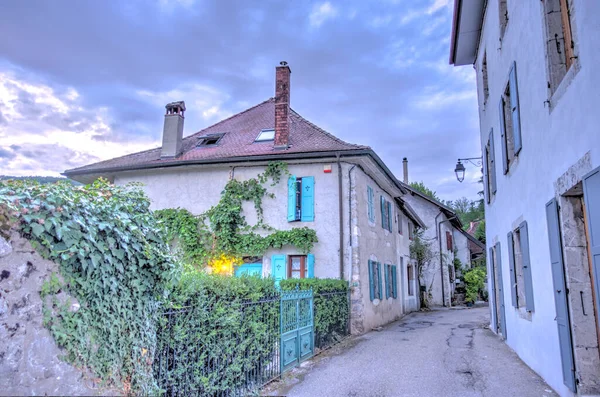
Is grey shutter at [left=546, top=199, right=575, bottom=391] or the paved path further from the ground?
grey shutter at [left=546, top=199, right=575, bottom=391]

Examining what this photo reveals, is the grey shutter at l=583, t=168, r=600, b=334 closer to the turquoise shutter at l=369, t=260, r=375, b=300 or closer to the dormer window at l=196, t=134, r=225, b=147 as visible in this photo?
the turquoise shutter at l=369, t=260, r=375, b=300

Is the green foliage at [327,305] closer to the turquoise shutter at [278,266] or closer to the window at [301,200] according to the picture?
the turquoise shutter at [278,266]

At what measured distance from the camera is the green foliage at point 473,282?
2527 cm

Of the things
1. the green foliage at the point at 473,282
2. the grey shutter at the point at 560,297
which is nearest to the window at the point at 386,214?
the grey shutter at the point at 560,297

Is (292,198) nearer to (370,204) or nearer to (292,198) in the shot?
(292,198)

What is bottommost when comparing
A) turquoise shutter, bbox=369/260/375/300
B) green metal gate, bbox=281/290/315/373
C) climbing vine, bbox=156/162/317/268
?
green metal gate, bbox=281/290/315/373

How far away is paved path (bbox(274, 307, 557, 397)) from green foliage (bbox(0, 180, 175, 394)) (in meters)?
2.92

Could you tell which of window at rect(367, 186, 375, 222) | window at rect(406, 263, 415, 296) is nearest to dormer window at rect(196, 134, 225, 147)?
window at rect(367, 186, 375, 222)

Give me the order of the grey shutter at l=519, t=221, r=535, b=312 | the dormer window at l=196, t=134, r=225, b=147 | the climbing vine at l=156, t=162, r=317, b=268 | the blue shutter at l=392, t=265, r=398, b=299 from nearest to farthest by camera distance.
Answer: the grey shutter at l=519, t=221, r=535, b=312 → the climbing vine at l=156, t=162, r=317, b=268 → the dormer window at l=196, t=134, r=225, b=147 → the blue shutter at l=392, t=265, r=398, b=299

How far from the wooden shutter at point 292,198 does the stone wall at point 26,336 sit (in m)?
9.60

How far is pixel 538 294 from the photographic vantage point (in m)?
6.42

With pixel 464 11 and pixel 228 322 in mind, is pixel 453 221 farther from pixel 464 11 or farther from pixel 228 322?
pixel 228 322

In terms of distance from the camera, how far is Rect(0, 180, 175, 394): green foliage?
3.03 metres

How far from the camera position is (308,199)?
12586 millimetres
